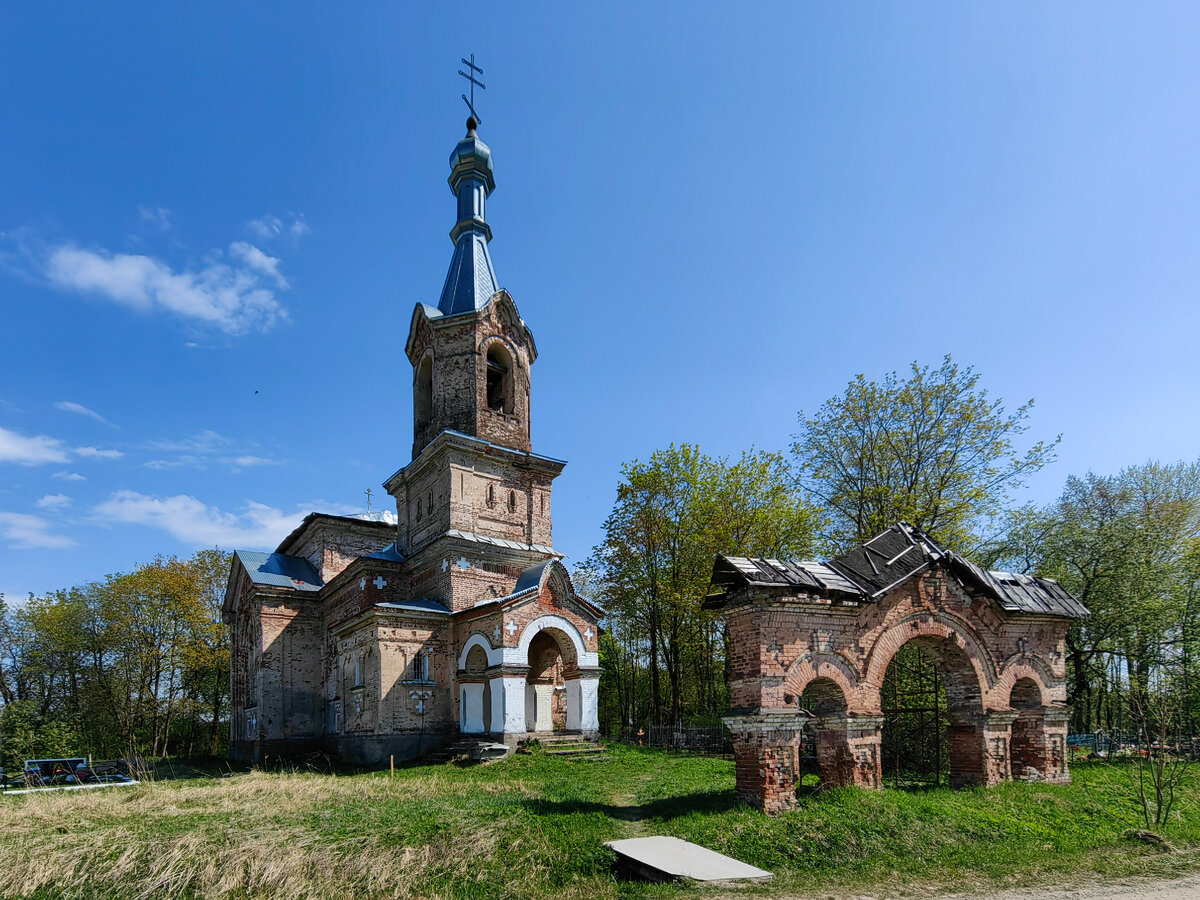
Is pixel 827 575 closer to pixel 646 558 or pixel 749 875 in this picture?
pixel 749 875

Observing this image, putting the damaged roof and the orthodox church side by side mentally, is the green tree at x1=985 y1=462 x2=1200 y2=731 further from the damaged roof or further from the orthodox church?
the orthodox church

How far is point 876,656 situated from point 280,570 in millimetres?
23223

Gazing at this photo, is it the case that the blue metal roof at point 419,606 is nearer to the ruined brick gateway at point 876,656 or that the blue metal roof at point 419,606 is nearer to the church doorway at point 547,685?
the church doorway at point 547,685

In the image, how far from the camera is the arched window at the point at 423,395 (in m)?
25.3

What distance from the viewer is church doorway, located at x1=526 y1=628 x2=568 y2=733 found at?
20.6 metres

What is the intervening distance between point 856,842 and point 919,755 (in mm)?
7011

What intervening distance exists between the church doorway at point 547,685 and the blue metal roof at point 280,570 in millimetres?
9834

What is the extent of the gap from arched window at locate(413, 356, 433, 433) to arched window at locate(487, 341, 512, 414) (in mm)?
2230

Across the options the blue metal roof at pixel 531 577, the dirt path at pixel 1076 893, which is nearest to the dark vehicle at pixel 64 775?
the blue metal roof at pixel 531 577

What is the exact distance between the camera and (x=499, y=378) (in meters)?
25.0

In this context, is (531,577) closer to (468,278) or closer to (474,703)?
(474,703)

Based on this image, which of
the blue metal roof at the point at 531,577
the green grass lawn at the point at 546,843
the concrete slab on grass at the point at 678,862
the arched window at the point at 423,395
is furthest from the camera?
the arched window at the point at 423,395

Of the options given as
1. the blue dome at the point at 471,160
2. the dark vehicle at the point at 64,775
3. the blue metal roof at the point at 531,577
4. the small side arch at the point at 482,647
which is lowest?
the dark vehicle at the point at 64,775

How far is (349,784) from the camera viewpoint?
47.3ft
